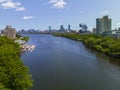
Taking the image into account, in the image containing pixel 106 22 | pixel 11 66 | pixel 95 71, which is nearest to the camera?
pixel 11 66

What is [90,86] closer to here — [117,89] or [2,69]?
[117,89]

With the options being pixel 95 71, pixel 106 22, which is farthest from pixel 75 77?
pixel 106 22

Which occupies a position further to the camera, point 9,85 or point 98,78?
point 98,78

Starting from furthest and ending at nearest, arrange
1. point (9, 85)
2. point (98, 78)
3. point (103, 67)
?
1. point (103, 67)
2. point (98, 78)
3. point (9, 85)

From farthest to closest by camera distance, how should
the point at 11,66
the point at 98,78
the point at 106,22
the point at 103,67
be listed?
the point at 106,22 → the point at 103,67 → the point at 98,78 → the point at 11,66

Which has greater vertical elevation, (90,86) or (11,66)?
(11,66)

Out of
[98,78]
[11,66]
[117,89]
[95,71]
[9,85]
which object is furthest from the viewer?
[95,71]

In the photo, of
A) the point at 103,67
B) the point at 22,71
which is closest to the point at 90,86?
the point at 22,71

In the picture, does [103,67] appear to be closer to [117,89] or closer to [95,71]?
[95,71]

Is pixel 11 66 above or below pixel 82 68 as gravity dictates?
above
